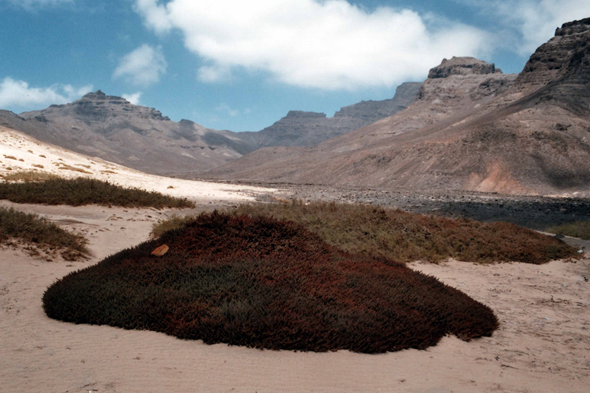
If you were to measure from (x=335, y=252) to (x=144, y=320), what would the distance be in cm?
497

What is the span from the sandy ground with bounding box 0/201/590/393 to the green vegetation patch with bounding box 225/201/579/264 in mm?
5844

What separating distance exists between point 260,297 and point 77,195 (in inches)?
647

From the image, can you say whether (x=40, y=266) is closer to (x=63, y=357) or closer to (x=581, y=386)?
(x=63, y=357)

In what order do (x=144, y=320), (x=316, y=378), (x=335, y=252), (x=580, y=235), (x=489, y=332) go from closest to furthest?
1. (x=316, y=378)
2. (x=144, y=320)
3. (x=489, y=332)
4. (x=335, y=252)
5. (x=580, y=235)

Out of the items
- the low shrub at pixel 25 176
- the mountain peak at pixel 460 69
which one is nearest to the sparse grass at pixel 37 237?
the low shrub at pixel 25 176

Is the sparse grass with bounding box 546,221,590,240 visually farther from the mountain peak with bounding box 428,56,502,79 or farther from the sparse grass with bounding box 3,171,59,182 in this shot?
the mountain peak with bounding box 428,56,502,79

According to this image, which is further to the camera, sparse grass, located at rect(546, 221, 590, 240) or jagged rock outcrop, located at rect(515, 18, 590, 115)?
jagged rock outcrop, located at rect(515, 18, 590, 115)

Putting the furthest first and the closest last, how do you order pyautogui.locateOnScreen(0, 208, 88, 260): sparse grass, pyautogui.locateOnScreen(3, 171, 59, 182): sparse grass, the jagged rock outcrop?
the jagged rock outcrop < pyautogui.locateOnScreen(3, 171, 59, 182): sparse grass < pyautogui.locateOnScreen(0, 208, 88, 260): sparse grass

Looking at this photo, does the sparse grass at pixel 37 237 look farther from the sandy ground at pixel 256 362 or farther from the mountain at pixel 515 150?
the mountain at pixel 515 150

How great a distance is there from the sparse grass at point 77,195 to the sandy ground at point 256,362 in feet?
37.7

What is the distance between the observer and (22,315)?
6.84 meters

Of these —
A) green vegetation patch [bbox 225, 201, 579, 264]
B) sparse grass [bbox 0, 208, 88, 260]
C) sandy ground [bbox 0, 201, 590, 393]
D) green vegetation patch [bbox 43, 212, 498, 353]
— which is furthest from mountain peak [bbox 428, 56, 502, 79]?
sandy ground [bbox 0, 201, 590, 393]

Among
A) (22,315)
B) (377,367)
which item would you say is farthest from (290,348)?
(22,315)

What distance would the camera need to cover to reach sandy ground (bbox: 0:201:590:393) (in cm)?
486
